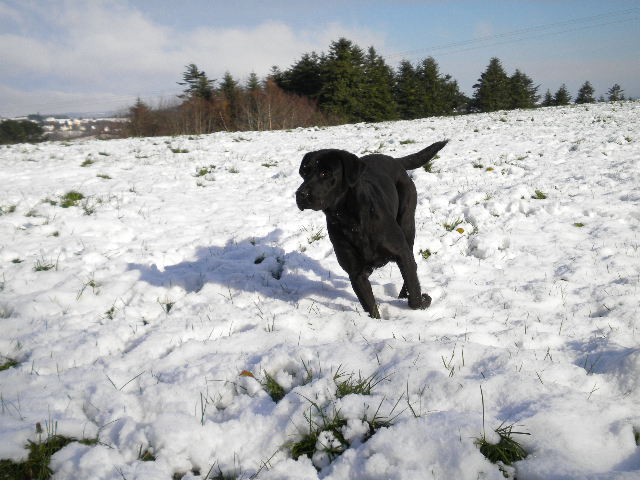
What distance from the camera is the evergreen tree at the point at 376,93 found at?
43469 millimetres

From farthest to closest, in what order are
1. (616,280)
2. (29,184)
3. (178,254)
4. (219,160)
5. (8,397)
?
1. (219,160)
2. (29,184)
3. (178,254)
4. (616,280)
5. (8,397)

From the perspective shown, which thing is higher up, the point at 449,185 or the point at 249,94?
the point at 249,94

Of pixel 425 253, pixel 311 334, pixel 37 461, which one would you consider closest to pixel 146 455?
pixel 37 461

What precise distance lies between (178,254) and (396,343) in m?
2.94

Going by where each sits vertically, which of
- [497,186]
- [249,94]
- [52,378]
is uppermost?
[249,94]

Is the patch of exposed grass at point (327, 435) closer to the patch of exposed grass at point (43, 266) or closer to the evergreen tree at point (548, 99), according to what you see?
the patch of exposed grass at point (43, 266)

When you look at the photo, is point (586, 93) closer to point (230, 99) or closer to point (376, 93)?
point (376, 93)

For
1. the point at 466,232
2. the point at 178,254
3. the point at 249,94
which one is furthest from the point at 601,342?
the point at 249,94

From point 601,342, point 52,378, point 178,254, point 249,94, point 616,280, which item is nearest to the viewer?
point 52,378

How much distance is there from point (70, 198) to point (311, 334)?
16.9 ft

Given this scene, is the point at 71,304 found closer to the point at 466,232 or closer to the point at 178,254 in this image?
the point at 178,254

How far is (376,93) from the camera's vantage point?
144 ft

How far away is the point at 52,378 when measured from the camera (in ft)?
7.32

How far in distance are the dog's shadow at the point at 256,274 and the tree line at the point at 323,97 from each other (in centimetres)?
3073
